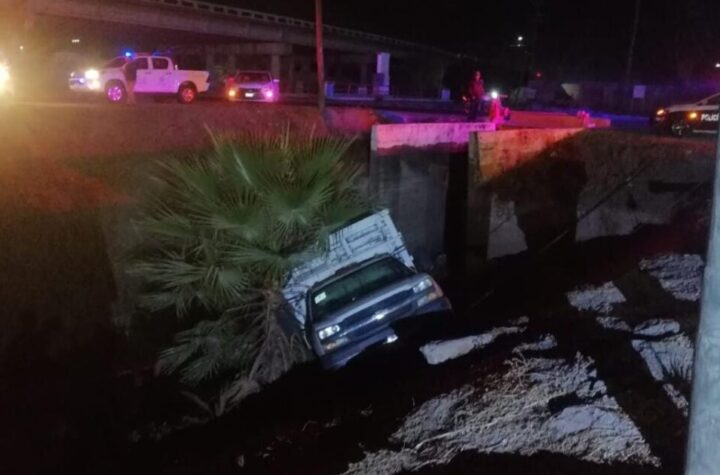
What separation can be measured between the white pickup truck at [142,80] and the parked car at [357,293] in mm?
18666

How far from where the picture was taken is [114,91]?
26.8m

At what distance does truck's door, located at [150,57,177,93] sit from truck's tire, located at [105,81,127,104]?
137 cm

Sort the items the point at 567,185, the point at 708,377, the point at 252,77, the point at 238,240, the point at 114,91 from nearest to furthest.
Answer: the point at 708,377, the point at 238,240, the point at 567,185, the point at 114,91, the point at 252,77

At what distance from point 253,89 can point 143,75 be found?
643 cm

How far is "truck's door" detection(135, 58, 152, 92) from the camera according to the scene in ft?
90.5

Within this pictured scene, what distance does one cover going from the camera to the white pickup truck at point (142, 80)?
88.2ft

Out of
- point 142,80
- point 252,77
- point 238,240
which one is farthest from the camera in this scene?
point 252,77

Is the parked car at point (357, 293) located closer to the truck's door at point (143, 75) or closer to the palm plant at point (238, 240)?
the palm plant at point (238, 240)

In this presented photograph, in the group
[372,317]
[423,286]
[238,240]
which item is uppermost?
[238,240]

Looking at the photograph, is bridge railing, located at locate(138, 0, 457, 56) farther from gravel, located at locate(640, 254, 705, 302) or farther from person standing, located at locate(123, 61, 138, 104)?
gravel, located at locate(640, 254, 705, 302)

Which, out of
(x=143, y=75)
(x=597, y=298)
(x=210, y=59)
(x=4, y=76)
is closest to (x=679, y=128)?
(x=597, y=298)

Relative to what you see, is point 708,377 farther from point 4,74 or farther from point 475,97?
point 475,97

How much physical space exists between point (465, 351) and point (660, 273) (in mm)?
3737

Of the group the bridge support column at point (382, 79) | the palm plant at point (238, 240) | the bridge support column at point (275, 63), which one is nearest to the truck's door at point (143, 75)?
the palm plant at point (238, 240)
